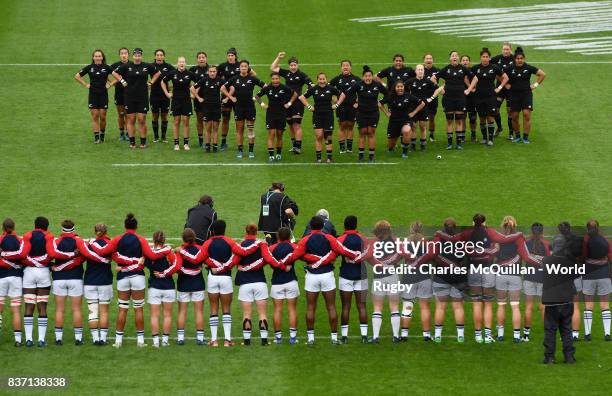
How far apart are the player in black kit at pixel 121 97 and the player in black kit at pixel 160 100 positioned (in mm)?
781

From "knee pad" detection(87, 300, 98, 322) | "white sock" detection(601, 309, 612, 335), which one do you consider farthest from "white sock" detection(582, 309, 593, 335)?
"knee pad" detection(87, 300, 98, 322)

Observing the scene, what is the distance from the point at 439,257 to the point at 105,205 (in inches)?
404

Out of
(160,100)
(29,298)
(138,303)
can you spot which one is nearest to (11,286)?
(29,298)

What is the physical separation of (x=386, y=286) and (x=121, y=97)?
44.7 ft

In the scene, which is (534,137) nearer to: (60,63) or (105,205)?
(105,205)

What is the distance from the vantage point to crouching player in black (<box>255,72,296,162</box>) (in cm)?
3247

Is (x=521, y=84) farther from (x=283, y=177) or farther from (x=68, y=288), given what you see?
(x=68, y=288)

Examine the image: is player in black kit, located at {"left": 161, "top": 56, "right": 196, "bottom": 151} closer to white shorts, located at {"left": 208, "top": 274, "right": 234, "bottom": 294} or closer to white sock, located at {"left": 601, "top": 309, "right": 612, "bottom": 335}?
white shorts, located at {"left": 208, "top": 274, "right": 234, "bottom": 294}

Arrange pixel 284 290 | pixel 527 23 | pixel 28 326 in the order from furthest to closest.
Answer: pixel 527 23, pixel 284 290, pixel 28 326

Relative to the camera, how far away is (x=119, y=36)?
145ft

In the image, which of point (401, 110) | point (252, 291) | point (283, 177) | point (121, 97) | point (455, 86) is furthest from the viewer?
point (121, 97)

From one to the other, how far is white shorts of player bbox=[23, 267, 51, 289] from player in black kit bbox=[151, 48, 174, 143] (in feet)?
38.8

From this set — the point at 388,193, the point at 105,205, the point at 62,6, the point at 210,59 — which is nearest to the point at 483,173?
the point at 388,193

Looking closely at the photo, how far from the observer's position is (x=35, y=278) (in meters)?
22.6
